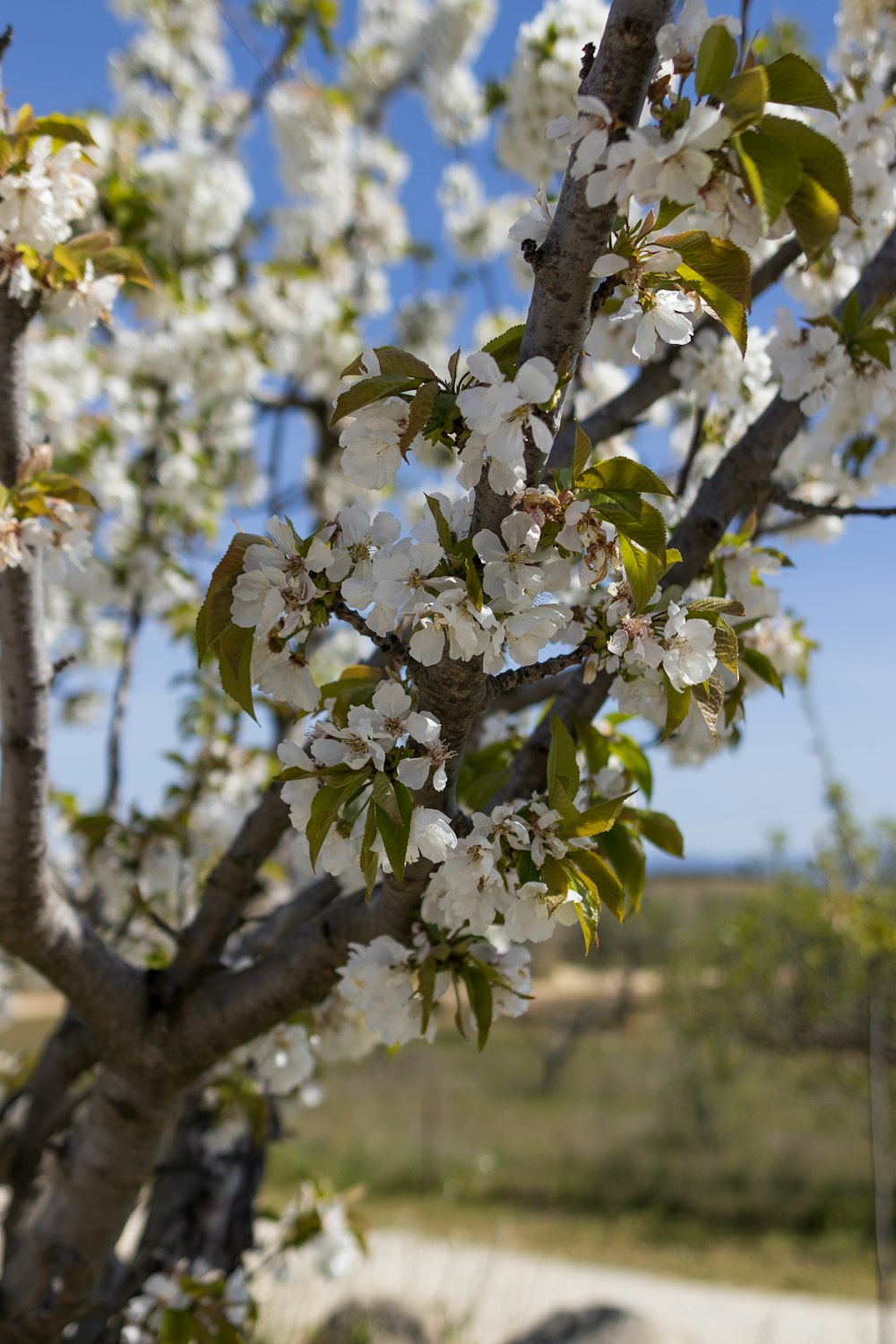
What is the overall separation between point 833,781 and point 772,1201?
172 inches

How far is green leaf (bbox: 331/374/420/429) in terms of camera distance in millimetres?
839

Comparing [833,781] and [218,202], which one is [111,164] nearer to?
[218,202]

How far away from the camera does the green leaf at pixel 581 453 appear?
33.3 inches

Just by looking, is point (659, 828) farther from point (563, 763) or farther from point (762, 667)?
point (563, 763)

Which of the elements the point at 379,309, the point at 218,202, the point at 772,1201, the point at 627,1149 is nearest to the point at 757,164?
the point at 218,202

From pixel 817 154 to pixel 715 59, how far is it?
0.10 meters

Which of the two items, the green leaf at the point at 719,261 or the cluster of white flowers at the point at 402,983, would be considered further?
the cluster of white flowers at the point at 402,983

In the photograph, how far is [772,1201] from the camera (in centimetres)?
836

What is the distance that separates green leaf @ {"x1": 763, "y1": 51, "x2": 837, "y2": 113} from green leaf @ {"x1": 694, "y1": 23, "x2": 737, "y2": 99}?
0.18 ft

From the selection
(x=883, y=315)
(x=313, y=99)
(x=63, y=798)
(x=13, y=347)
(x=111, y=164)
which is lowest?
(x=63, y=798)

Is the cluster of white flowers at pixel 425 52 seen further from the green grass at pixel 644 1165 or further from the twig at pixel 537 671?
the green grass at pixel 644 1165

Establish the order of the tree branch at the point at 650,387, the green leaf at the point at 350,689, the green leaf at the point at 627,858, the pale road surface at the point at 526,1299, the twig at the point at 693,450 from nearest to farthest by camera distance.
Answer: the green leaf at the point at 350,689, the green leaf at the point at 627,858, the twig at the point at 693,450, the tree branch at the point at 650,387, the pale road surface at the point at 526,1299

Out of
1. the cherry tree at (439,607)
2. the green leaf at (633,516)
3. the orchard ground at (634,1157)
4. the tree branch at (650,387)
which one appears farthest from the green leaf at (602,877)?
the orchard ground at (634,1157)

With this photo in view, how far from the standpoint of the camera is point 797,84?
0.76 meters
